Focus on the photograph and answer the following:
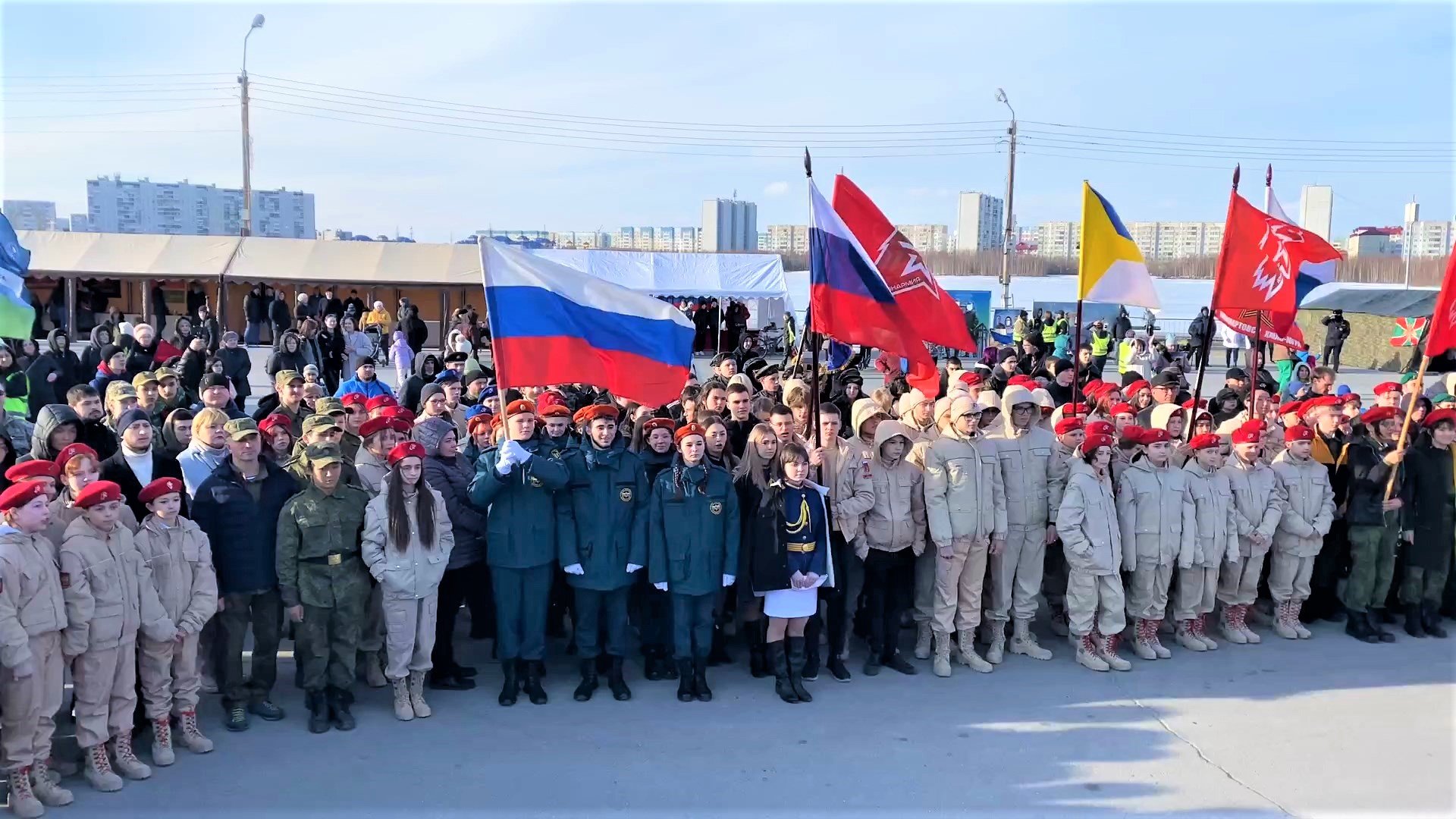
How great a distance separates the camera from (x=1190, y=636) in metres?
7.21

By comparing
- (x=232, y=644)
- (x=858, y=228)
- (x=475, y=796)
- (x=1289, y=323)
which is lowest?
(x=475, y=796)

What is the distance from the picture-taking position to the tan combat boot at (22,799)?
4586 mm

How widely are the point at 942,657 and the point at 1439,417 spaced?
419cm

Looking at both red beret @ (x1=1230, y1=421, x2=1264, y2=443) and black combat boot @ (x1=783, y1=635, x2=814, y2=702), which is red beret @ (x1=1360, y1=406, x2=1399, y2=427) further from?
black combat boot @ (x1=783, y1=635, x2=814, y2=702)

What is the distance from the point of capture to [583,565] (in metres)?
6.18

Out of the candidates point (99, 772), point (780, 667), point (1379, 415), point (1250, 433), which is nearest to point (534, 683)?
point (780, 667)

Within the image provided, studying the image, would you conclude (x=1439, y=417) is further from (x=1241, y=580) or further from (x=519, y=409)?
(x=519, y=409)

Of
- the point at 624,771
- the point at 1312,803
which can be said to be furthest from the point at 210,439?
the point at 1312,803

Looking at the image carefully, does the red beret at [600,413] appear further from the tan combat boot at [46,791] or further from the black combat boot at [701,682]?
the tan combat boot at [46,791]

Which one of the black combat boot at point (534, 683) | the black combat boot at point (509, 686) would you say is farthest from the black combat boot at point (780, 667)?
the black combat boot at point (509, 686)

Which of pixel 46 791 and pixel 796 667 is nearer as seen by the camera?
pixel 46 791

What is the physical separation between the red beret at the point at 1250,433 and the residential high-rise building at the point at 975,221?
7255 cm

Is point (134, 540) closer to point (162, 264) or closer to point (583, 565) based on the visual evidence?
point (583, 565)

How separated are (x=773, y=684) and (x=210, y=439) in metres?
3.56
